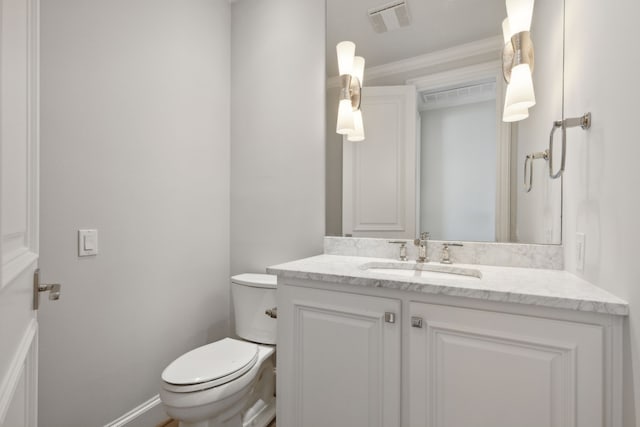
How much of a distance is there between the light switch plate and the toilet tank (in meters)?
0.69

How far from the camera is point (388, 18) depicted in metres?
1.62

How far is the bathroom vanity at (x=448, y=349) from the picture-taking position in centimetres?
81

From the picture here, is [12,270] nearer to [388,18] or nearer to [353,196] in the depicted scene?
[353,196]

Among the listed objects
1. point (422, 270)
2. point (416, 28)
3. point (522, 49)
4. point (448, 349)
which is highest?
point (416, 28)

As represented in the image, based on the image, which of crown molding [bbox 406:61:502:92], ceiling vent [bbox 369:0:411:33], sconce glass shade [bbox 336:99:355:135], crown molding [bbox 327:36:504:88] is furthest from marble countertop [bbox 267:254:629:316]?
ceiling vent [bbox 369:0:411:33]

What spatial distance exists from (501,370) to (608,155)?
0.68 metres

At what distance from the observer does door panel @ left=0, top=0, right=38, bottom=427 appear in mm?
547

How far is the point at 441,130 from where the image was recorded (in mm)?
1508

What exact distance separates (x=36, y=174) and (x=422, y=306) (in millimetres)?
1189

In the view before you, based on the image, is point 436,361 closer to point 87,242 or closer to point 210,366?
point 210,366

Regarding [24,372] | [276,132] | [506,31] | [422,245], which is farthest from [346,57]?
[24,372]

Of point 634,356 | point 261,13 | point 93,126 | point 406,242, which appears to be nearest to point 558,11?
point 406,242

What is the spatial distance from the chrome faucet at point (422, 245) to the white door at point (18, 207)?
1387 mm

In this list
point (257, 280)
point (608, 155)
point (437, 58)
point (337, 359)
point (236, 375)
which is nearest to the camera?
point (608, 155)
